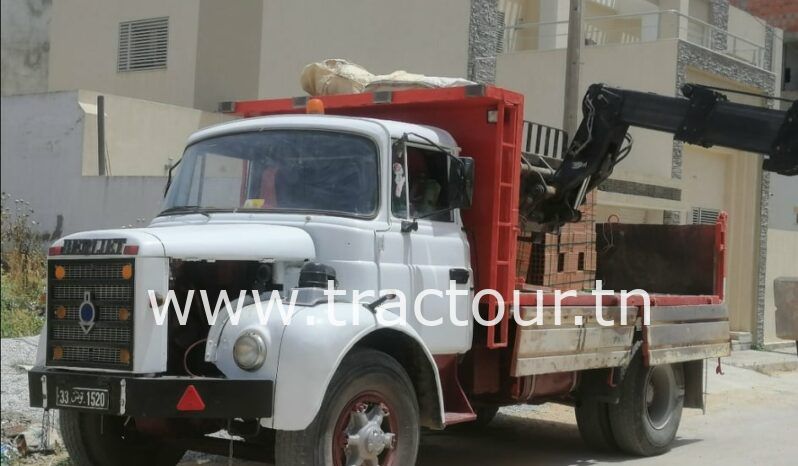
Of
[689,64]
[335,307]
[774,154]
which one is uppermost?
[689,64]

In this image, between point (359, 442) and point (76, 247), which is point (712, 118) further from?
point (76, 247)

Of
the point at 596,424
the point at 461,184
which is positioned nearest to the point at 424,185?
the point at 461,184

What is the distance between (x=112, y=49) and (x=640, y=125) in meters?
17.6

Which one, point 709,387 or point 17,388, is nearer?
point 17,388

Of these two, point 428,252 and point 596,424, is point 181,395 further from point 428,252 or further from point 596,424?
point 596,424

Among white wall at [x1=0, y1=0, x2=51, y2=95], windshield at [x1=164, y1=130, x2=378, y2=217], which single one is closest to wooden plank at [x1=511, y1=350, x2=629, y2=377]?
windshield at [x1=164, y1=130, x2=378, y2=217]

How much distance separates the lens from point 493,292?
7.72m

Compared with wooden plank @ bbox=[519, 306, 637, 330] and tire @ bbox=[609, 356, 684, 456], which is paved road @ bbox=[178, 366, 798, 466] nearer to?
tire @ bbox=[609, 356, 684, 456]

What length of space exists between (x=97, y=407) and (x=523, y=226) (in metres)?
4.23

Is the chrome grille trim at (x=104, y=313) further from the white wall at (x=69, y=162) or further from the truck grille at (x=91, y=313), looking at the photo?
the white wall at (x=69, y=162)

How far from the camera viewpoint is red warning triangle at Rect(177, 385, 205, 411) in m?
5.98

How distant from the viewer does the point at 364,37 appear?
21.5 m

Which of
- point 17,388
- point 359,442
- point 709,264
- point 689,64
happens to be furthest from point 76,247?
point 689,64

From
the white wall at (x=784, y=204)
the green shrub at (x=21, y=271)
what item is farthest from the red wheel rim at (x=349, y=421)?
the white wall at (x=784, y=204)
